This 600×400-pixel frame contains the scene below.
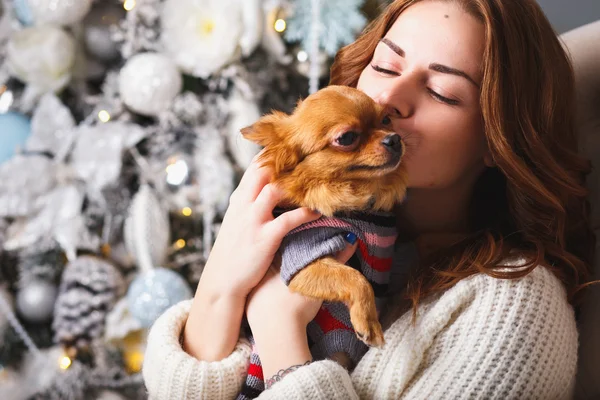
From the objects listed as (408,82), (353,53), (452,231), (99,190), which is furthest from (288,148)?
(99,190)

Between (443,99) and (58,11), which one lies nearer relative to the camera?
(443,99)

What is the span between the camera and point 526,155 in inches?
53.7

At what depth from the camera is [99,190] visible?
7.93 ft

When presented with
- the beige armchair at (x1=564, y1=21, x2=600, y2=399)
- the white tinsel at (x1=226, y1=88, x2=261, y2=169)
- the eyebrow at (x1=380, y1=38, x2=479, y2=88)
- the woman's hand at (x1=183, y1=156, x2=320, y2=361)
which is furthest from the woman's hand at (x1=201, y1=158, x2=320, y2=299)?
the white tinsel at (x1=226, y1=88, x2=261, y2=169)

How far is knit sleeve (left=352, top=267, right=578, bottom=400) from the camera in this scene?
116 cm

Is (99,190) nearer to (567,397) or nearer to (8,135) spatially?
(8,135)

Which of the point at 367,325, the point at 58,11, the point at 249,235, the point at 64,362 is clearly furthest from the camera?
the point at 64,362

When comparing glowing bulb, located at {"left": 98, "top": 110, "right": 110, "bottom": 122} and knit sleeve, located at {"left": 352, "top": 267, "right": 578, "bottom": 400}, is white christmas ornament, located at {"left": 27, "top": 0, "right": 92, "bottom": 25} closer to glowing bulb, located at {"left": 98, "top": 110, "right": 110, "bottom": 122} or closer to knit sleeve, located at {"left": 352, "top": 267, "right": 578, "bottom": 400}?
glowing bulb, located at {"left": 98, "top": 110, "right": 110, "bottom": 122}

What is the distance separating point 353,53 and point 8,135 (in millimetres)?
1603

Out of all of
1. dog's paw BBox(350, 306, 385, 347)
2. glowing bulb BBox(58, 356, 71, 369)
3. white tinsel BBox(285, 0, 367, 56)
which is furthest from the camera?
white tinsel BBox(285, 0, 367, 56)

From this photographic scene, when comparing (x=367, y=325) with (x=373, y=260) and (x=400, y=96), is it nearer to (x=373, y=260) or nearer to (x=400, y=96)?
(x=373, y=260)

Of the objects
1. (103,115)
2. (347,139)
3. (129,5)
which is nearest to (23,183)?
(103,115)

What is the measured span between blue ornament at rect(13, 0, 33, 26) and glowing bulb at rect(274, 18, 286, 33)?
1103mm

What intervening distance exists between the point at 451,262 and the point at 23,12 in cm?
213
